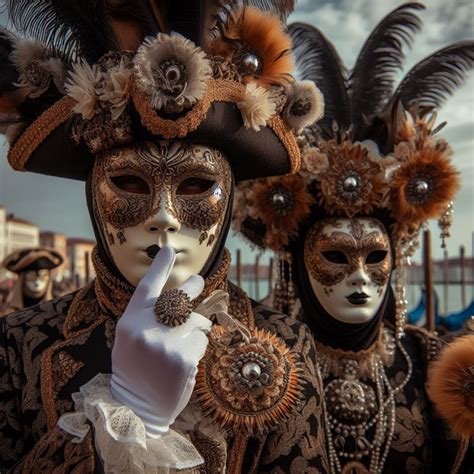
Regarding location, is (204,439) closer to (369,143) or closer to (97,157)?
(97,157)

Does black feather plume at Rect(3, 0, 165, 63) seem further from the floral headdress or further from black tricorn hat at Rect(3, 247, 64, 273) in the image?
black tricorn hat at Rect(3, 247, 64, 273)

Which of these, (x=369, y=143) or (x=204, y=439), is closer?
(x=204, y=439)

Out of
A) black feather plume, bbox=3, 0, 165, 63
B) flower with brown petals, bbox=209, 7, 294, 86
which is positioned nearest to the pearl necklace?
flower with brown petals, bbox=209, 7, 294, 86

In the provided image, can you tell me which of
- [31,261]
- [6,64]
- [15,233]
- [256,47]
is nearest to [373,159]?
[256,47]

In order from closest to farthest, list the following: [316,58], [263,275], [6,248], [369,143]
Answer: [369,143] → [316,58] → [263,275] → [6,248]

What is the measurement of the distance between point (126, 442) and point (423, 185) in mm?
1734

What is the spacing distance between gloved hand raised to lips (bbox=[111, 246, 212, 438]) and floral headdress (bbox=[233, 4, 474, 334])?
120 cm

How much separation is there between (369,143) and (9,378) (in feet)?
5.55

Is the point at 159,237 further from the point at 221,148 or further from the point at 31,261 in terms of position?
the point at 31,261

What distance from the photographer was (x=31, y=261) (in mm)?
5594

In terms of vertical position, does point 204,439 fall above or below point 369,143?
below

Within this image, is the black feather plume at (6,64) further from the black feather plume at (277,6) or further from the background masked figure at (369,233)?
the background masked figure at (369,233)

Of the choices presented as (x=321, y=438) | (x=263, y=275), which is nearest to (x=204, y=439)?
(x=321, y=438)

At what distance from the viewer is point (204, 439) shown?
157 cm
